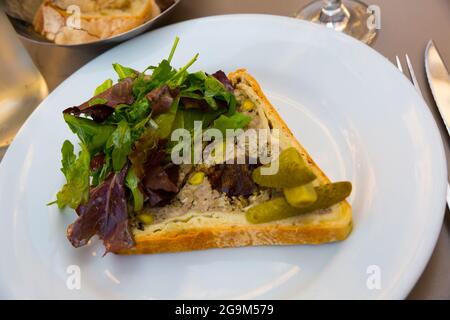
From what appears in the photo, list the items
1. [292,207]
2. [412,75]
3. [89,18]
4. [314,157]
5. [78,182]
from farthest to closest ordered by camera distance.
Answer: [89,18]
[412,75]
[314,157]
[78,182]
[292,207]

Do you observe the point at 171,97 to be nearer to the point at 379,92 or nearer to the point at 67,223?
the point at 67,223

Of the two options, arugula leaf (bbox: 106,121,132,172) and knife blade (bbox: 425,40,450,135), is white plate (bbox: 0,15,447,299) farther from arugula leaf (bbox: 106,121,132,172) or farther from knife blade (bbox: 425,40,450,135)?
arugula leaf (bbox: 106,121,132,172)

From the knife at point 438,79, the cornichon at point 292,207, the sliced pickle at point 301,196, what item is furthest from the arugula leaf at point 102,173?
the knife at point 438,79

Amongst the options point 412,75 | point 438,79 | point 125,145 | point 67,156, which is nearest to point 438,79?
point 438,79

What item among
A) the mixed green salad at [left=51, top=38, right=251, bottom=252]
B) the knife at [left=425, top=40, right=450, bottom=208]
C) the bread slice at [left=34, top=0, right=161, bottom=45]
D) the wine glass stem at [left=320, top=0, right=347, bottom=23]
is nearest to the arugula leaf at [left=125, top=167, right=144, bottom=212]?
A: the mixed green salad at [left=51, top=38, right=251, bottom=252]

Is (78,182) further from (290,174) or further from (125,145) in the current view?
(290,174)
